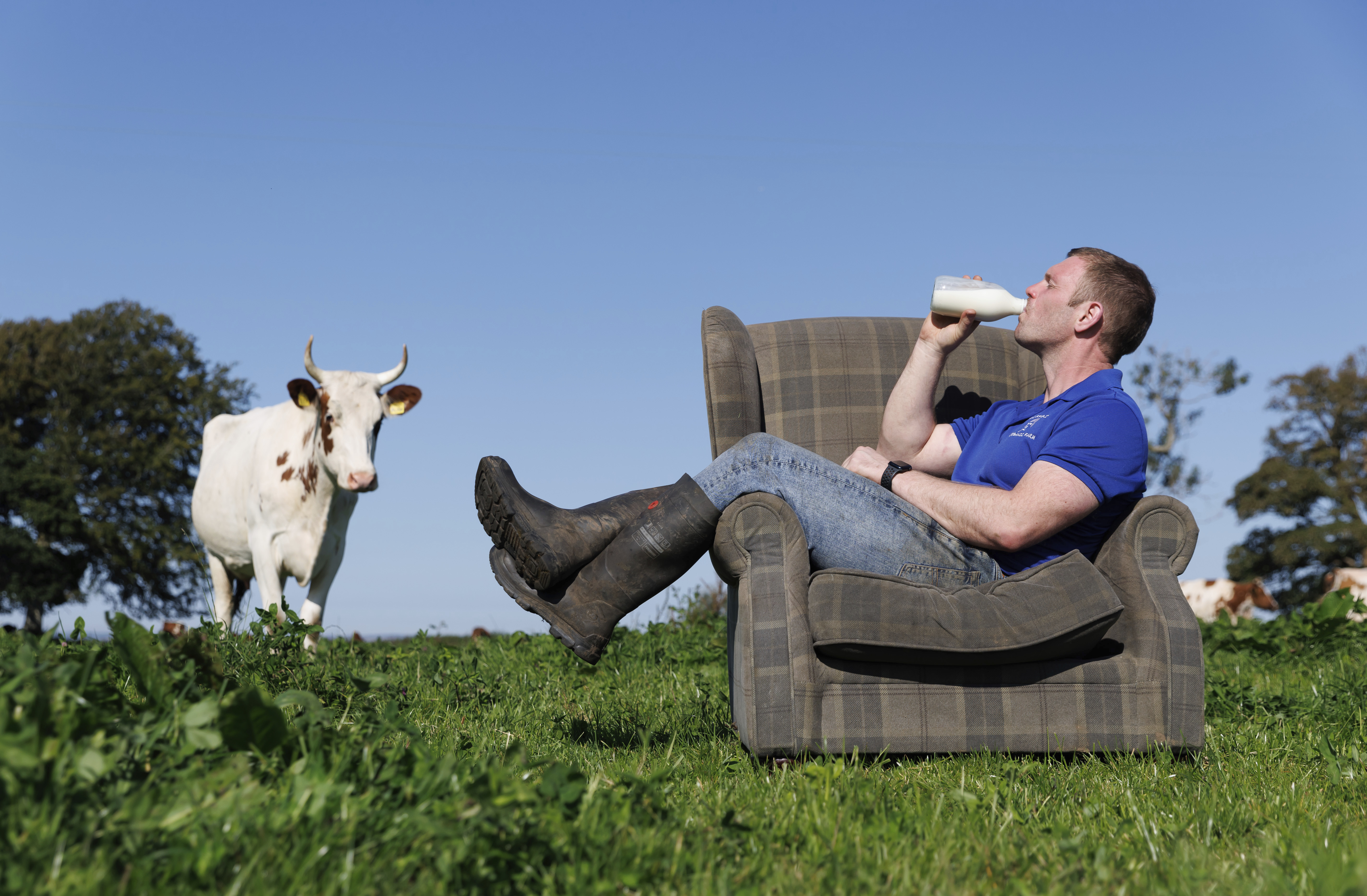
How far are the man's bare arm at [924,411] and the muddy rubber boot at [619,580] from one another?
4.51 feet

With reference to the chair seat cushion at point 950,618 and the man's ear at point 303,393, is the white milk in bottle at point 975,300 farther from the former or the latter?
the man's ear at point 303,393

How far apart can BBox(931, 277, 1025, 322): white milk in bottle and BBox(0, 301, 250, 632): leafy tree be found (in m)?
23.4

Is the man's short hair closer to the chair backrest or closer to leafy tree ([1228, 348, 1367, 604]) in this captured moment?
the chair backrest

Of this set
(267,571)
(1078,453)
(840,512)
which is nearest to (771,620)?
(840,512)

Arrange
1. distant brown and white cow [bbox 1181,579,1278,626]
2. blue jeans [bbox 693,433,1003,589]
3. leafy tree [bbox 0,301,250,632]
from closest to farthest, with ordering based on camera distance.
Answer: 1. blue jeans [bbox 693,433,1003,589]
2. distant brown and white cow [bbox 1181,579,1278,626]
3. leafy tree [bbox 0,301,250,632]

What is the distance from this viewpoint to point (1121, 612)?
3330 millimetres

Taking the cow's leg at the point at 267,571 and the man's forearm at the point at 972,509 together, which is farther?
the cow's leg at the point at 267,571

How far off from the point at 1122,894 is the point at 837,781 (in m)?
0.92

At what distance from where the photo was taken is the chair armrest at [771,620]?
3.14m

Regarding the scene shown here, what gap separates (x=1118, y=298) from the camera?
383 cm

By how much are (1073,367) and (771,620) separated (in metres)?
1.71

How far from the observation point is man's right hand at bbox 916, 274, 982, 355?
161 inches

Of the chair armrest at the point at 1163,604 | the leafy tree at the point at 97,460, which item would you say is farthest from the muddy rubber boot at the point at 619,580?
the leafy tree at the point at 97,460

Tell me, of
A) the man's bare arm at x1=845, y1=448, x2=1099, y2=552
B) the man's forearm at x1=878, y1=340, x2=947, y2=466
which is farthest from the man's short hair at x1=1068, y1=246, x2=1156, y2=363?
the man's bare arm at x1=845, y1=448, x2=1099, y2=552
